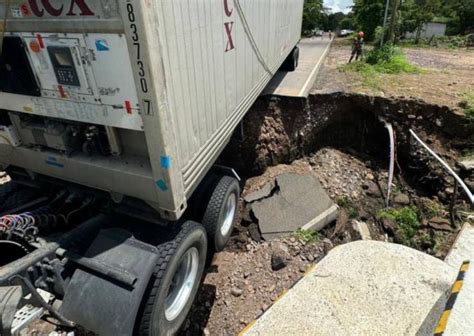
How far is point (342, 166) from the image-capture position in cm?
796

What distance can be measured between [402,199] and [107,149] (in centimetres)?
674

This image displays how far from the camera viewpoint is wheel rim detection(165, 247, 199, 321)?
10.9ft

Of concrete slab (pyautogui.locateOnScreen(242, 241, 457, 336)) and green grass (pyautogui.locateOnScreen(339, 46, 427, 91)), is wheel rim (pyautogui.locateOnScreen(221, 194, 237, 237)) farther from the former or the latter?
green grass (pyautogui.locateOnScreen(339, 46, 427, 91))

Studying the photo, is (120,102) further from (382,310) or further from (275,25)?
(275,25)

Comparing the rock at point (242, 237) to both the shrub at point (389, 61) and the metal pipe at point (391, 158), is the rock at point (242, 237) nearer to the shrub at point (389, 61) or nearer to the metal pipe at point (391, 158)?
the metal pipe at point (391, 158)

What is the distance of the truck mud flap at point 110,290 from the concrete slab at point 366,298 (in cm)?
117

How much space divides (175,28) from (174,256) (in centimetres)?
210

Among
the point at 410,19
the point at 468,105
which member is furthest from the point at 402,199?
the point at 410,19

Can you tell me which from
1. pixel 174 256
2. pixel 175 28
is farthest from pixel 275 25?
pixel 174 256

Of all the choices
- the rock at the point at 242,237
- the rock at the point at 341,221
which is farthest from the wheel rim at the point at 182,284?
the rock at the point at 341,221

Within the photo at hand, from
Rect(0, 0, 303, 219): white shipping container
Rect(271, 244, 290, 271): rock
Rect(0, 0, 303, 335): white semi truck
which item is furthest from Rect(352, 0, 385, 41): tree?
Rect(0, 0, 303, 219): white shipping container

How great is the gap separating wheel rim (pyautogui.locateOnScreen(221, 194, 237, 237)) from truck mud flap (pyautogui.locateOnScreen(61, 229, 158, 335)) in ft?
5.73

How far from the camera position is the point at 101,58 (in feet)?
7.50

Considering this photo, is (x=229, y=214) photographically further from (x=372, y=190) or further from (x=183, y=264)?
(x=372, y=190)
